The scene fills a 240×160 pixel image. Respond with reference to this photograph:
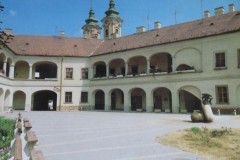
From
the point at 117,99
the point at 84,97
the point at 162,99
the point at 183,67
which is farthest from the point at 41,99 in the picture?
the point at 183,67

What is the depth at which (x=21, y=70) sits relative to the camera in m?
34.5

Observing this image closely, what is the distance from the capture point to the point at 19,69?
1355 inches

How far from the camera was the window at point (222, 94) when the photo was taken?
23031mm

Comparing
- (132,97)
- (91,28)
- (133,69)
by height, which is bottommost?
(132,97)

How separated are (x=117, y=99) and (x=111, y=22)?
26350mm

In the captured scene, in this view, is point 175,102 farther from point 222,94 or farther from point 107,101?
point 107,101

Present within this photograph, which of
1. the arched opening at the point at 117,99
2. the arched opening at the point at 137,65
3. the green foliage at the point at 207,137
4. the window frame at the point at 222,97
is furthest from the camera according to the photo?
the arched opening at the point at 117,99

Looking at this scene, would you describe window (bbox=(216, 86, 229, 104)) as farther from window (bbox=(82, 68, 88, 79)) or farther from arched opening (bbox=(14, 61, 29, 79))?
arched opening (bbox=(14, 61, 29, 79))

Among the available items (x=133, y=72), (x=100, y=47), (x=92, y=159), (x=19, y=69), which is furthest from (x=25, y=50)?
(x=92, y=159)

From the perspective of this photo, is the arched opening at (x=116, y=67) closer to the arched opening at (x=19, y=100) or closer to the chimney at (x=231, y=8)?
the arched opening at (x=19, y=100)

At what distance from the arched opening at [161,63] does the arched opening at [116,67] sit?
15.7 ft

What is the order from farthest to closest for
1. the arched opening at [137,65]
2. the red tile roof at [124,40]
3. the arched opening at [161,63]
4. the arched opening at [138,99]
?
the arched opening at [138,99], the arched opening at [137,65], the arched opening at [161,63], the red tile roof at [124,40]

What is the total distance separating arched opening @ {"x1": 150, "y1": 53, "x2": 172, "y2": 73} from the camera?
94.8 feet

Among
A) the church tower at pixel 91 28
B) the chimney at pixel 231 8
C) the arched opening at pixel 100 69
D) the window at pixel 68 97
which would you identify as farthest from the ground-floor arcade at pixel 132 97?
the church tower at pixel 91 28
